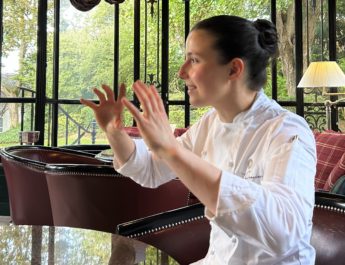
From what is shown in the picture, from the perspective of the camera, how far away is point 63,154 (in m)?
3.20

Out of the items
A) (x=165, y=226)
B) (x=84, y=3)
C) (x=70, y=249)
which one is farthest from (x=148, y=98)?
(x=84, y=3)

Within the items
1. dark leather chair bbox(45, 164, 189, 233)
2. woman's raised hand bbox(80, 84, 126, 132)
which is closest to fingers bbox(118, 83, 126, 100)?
woman's raised hand bbox(80, 84, 126, 132)

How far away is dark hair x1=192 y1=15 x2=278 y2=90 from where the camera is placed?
2.94ft

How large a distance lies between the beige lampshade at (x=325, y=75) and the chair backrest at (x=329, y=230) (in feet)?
10.6

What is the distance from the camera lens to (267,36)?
38.1 inches

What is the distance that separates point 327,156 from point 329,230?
1332 mm

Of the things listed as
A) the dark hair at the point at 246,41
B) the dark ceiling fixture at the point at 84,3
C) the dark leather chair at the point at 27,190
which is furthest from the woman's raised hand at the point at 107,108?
the dark ceiling fixture at the point at 84,3

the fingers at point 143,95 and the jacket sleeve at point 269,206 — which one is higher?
the fingers at point 143,95

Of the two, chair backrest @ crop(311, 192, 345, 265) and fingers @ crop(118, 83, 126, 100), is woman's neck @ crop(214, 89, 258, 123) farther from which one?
chair backrest @ crop(311, 192, 345, 265)

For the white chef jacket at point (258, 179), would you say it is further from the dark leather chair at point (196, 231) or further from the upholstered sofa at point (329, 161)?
the upholstered sofa at point (329, 161)

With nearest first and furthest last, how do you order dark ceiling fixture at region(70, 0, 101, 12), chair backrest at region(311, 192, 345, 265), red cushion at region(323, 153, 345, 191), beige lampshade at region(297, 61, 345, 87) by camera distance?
chair backrest at region(311, 192, 345, 265) < red cushion at region(323, 153, 345, 191) < dark ceiling fixture at region(70, 0, 101, 12) < beige lampshade at region(297, 61, 345, 87)

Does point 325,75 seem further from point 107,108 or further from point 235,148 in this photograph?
point 107,108

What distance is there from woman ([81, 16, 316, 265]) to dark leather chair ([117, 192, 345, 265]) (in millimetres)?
185

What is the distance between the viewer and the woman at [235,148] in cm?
70
